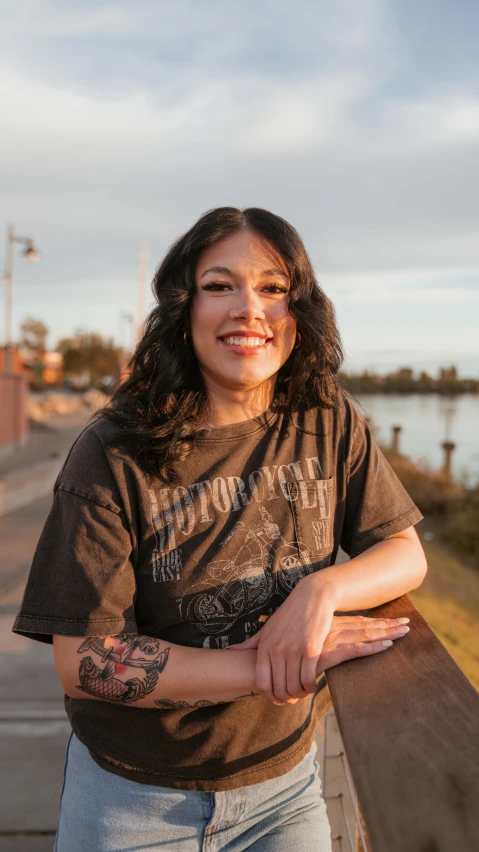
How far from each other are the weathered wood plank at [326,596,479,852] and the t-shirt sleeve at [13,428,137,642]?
1.45ft

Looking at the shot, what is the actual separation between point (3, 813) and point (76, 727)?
4.81 feet

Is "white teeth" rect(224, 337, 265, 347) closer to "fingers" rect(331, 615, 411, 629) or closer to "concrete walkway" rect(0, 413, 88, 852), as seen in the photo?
"concrete walkway" rect(0, 413, 88, 852)

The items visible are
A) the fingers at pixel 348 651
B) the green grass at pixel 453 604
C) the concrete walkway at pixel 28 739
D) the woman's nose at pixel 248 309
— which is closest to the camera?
the fingers at pixel 348 651

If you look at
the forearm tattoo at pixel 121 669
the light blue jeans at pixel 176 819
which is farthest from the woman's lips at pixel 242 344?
the light blue jeans at pixel 176 819

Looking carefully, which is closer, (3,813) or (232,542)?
(232,542)

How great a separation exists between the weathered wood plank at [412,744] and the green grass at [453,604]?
320cm

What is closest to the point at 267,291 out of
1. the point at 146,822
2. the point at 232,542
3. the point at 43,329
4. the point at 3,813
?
the point at 232,542

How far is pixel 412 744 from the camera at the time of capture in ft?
3.25

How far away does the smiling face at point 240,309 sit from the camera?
5.57ft

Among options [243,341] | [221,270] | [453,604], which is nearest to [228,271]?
[221,270]

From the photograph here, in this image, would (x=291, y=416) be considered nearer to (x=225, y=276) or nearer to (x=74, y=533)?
(x=225, y=276)

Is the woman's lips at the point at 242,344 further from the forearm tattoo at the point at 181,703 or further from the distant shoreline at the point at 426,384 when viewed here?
the distant shoreline at the point at 426,384

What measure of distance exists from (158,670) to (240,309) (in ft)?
2.65

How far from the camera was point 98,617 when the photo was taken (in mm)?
1434
